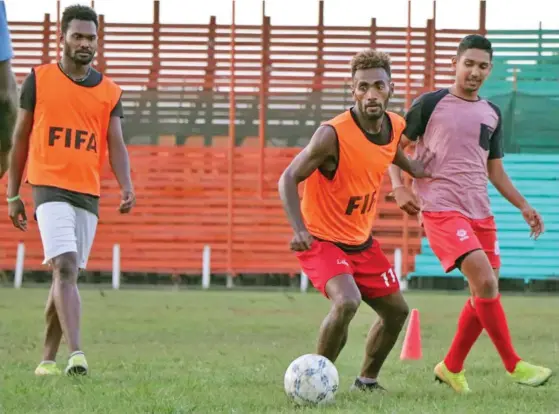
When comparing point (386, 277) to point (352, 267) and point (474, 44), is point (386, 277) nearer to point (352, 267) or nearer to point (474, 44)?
point (352, 267)

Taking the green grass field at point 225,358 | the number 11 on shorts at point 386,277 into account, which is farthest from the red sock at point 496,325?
the number 11 on shorts at point 386,277

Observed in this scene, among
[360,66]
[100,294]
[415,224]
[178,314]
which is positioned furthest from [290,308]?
[360,66]

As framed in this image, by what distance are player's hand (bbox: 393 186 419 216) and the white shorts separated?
189cm

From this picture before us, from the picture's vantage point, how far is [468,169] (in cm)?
754

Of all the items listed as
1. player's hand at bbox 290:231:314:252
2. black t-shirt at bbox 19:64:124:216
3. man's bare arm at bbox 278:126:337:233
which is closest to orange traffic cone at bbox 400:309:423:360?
black t-shirt at bbox 19:64:124:216

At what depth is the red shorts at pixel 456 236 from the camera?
7301mm

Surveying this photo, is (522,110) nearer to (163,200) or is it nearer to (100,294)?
(163,200)

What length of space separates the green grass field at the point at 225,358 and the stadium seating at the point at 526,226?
5.62 m

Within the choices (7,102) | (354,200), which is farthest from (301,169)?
(7,102)

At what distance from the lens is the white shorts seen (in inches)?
303

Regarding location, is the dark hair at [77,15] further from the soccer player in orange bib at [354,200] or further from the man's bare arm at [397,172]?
the man's bare arm at [397,172]

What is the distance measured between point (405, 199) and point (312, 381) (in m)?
1.53

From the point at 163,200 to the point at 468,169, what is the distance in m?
17.9

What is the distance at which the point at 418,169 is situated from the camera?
7492mm
